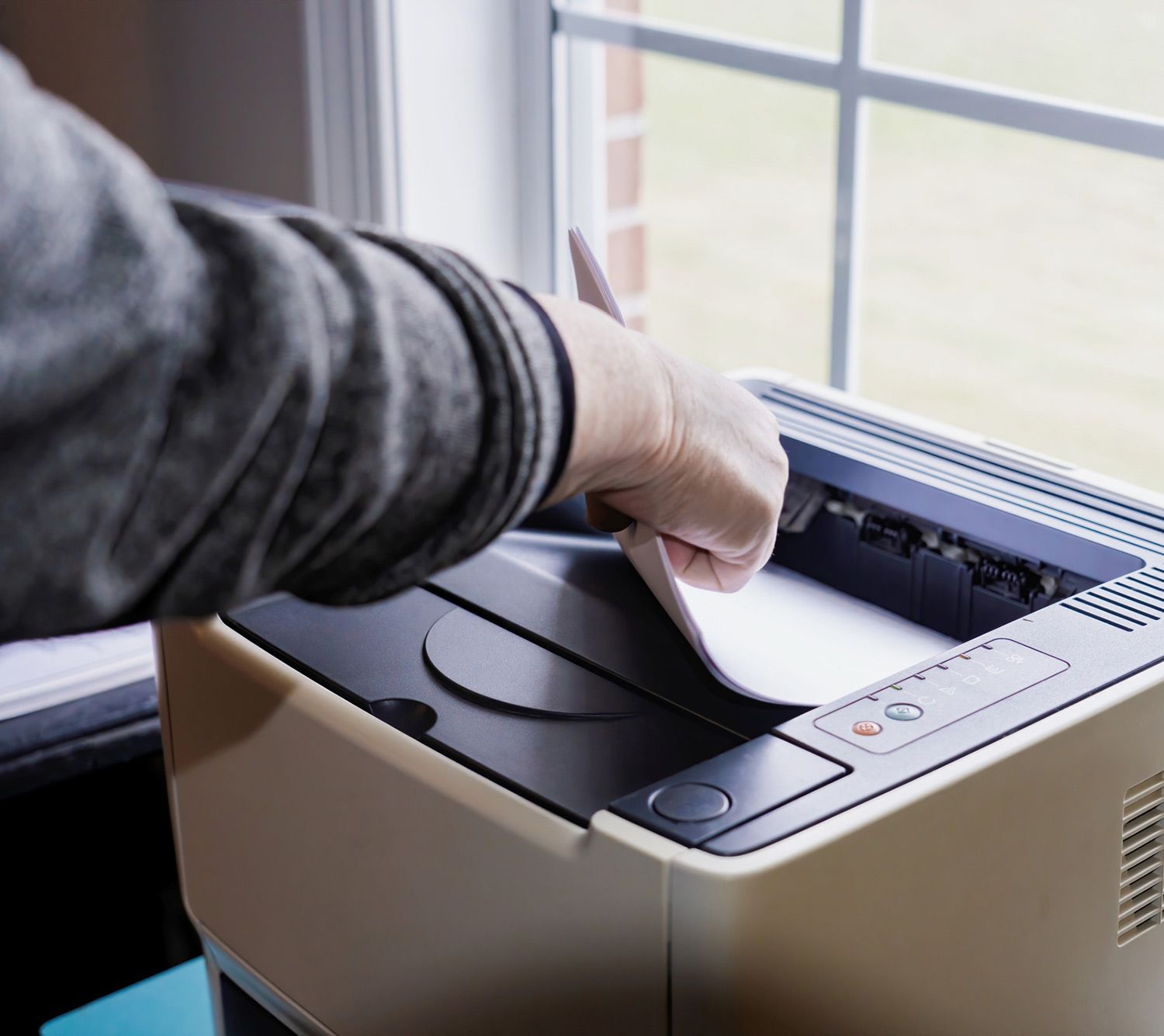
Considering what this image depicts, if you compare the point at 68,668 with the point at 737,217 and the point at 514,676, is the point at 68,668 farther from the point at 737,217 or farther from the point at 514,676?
the point at 737,217

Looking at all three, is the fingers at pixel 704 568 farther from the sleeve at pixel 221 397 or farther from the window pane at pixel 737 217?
the window pane at pixel 737 217

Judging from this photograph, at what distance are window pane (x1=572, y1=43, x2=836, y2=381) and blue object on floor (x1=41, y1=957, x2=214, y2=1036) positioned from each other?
304cm

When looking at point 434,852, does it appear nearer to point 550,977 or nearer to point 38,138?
point 550,977

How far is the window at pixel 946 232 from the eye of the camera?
12.0 feet

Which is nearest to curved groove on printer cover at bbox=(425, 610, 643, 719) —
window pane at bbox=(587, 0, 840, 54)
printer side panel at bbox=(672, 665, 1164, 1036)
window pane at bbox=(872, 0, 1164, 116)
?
printer side panel at bbox=(672, 665, 1164, 1036)

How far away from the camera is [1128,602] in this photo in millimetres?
562

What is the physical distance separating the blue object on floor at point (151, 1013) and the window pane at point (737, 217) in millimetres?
3039

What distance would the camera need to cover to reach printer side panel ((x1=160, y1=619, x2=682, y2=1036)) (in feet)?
1.47

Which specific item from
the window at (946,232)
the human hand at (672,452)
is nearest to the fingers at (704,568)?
the human hand at (672,452)

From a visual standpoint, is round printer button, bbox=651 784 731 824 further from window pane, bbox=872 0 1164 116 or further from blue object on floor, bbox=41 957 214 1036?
window pane, bbox=872 0 1164 116

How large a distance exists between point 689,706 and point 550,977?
0.12m

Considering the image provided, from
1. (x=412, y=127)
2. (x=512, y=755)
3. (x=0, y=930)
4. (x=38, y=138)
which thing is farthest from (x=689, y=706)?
Answer: (x=412, y=127)

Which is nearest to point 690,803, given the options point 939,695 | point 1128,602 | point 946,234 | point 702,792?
point 702,792

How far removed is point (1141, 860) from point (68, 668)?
692 mm
